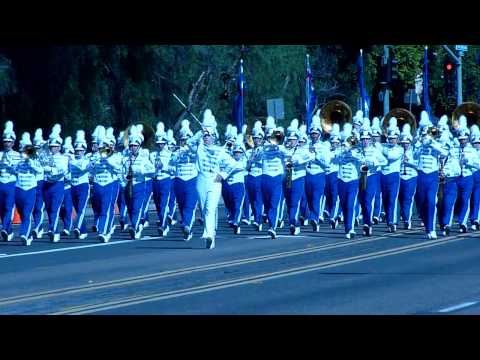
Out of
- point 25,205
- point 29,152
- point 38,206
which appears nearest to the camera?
point 25,205

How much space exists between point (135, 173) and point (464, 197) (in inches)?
229

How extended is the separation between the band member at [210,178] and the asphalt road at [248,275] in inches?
15.3

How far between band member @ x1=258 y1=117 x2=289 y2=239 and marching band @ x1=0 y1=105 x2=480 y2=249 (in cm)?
2

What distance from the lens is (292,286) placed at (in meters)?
14.5

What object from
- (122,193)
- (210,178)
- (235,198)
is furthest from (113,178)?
(235,198)

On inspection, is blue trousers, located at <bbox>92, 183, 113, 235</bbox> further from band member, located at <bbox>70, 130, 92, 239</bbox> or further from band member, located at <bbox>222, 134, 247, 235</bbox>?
band member, located at <bbox>222, 134, 247, 235</bbox>

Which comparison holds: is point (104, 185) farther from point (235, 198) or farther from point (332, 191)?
point (332, 191)

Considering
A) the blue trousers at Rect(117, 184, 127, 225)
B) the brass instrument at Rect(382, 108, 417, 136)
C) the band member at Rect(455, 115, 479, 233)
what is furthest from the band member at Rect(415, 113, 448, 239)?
the blue trousers at Rect(117, 184, 127, 225)

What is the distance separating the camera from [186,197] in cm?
2225

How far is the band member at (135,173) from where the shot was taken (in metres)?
23.2

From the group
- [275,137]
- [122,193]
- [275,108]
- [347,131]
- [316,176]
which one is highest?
[275,108]

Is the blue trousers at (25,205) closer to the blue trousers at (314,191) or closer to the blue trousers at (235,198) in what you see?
the blue trousers at (235,198)
